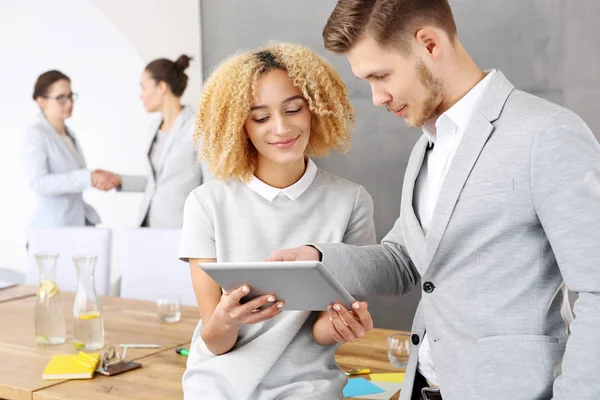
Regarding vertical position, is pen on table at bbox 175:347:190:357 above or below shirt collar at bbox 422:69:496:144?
below

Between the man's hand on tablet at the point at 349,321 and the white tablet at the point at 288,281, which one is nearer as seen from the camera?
A: the white tablet at the point at 288,281

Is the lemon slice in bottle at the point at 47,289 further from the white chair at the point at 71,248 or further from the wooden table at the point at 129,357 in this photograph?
the white chair at the point at 71,248

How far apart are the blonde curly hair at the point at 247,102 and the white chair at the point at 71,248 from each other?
5.33 feet

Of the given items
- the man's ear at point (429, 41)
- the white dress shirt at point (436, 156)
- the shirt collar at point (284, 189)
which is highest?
the man's ear at point (429, 41)

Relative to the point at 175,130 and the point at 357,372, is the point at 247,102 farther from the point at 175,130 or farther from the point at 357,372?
the point at 175,130

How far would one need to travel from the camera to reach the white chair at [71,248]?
11.2 feet

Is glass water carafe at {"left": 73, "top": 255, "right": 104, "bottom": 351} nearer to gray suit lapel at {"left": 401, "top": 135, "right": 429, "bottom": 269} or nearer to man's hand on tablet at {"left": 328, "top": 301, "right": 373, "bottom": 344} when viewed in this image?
man's hand on tablet at {"left": 328, "top": 301, "right": 373, "bottom": 344}

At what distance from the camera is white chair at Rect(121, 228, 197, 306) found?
123 inches

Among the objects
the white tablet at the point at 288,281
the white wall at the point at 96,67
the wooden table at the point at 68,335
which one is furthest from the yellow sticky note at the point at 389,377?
the white wall at the point at 96,67

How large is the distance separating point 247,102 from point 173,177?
2939mm

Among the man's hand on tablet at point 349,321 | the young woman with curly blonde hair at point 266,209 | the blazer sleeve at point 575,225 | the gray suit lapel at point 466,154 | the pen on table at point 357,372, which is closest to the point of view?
the blazer sleeve at point 575,225

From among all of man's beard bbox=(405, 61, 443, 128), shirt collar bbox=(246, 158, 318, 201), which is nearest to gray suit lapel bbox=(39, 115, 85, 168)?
shirt collar bbox=(246, 158, 318, 201)

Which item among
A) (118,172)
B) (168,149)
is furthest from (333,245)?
(118,172)

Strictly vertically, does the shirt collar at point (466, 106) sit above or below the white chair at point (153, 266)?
above
